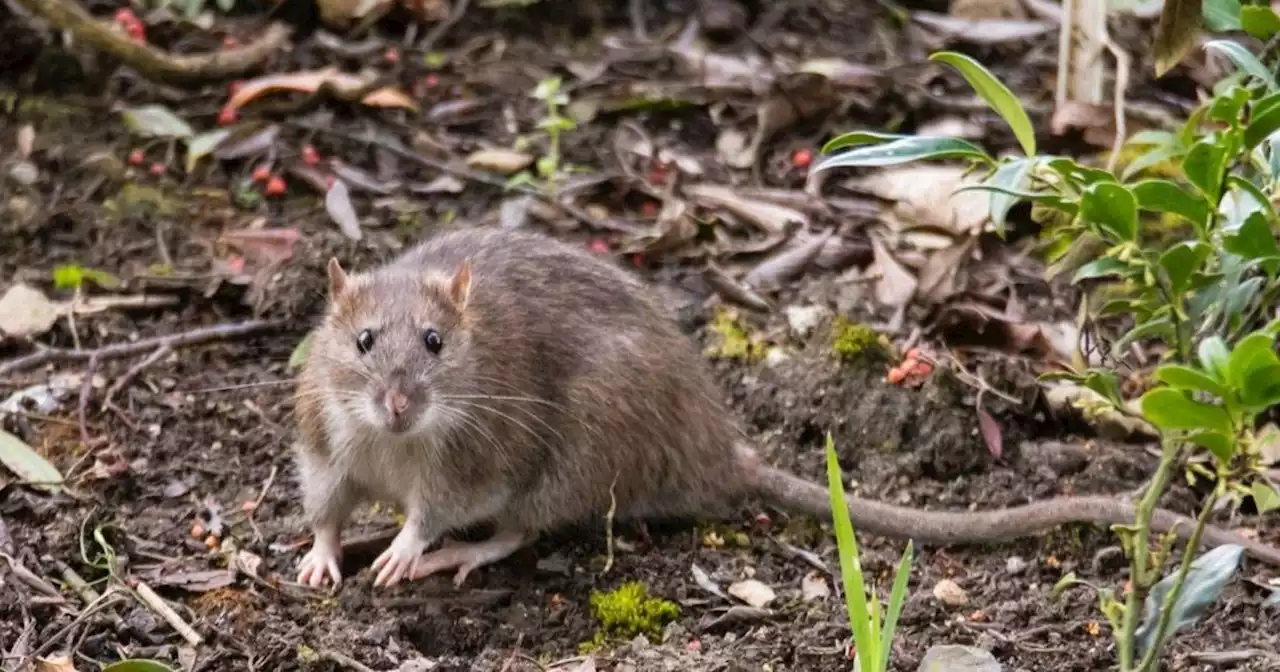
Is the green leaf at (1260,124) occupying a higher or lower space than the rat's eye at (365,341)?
higher

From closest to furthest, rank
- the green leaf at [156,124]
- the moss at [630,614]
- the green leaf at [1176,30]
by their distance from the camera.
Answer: the green leaf at [1176,30] < the moss at [630,614] < the green leaf at [156,124]

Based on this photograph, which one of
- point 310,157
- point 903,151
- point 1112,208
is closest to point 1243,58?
point 1112,208

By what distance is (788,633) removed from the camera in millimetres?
4121

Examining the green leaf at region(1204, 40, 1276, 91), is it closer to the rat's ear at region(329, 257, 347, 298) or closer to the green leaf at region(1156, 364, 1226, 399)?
the green leaf at region(1156, 364, 1226, 399)

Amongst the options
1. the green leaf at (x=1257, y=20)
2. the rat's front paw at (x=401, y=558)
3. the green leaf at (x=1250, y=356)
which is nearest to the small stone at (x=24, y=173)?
the rat's front paw at (x=401, y=558)

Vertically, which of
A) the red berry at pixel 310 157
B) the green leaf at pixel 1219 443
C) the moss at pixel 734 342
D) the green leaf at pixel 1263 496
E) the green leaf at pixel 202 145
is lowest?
the moss at pixel 734 342

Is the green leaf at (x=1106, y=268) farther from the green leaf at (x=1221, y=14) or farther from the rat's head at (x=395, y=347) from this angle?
the rat's head at (x=395, y=347)

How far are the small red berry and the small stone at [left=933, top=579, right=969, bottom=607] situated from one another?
3545 millimetres

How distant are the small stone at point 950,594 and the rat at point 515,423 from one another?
0.27 meters

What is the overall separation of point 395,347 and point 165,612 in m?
0.98

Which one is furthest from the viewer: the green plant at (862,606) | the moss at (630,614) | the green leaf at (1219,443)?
the moss at (630,614)

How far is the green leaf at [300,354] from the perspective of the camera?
5.06m

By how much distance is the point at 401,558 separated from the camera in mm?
4461

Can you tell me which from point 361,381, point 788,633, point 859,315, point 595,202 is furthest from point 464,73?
point 788,633
